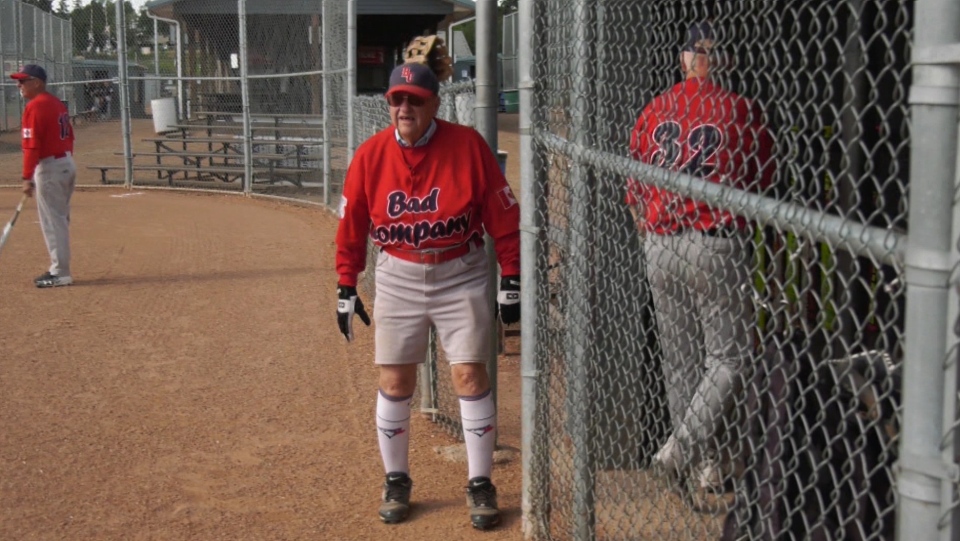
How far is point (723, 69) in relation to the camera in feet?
8.79

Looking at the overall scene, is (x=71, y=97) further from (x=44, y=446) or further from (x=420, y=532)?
(x=420, y=532)

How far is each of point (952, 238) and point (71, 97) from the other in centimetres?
2912

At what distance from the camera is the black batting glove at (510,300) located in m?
4.39

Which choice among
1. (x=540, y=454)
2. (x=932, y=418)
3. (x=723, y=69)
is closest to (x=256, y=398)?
(x=540, y=454)

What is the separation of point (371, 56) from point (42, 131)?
18536 mm

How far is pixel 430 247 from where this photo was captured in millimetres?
4348

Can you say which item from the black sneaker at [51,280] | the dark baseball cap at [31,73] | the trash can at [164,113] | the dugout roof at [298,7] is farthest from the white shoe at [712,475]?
the trash can at [164,113]

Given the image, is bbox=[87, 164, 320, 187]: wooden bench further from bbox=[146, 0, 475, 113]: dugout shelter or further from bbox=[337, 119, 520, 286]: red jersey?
bbox=[337, 119, 520, 286]: red jersey

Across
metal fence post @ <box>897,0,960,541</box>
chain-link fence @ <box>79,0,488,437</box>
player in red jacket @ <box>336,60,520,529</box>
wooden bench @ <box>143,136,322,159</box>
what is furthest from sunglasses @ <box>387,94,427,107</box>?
wooden bench @ <box>143,136,322,159</box>

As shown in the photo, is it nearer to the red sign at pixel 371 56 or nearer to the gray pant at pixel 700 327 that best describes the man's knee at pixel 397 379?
the gray pant at pixel 700 327

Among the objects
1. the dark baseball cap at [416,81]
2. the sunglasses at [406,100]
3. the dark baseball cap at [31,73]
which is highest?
the dark baseball cap at [31,73]

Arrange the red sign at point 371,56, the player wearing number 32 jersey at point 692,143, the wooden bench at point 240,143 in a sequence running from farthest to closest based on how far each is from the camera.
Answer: the red sign at point 371,56 → the wooden bench at point 240,143 → the player wearing number 32 jersey at point 692,143

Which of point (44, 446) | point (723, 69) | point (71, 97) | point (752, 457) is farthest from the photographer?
point (71, 97)

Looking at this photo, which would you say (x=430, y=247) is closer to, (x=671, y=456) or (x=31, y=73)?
(x=671, y=456)
